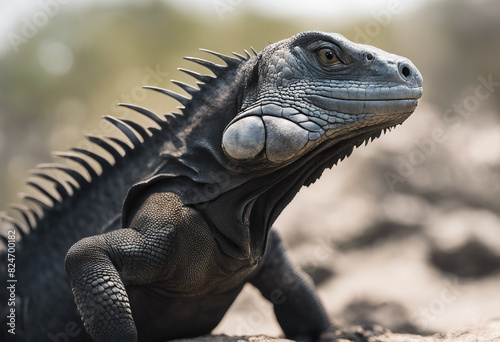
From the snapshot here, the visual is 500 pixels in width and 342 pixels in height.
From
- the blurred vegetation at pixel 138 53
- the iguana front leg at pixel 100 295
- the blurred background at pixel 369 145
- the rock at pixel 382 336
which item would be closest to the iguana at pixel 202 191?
the iguana front leg at pixel 100 295

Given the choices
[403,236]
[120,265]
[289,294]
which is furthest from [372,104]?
[403,236]

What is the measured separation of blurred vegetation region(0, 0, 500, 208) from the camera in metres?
17.9

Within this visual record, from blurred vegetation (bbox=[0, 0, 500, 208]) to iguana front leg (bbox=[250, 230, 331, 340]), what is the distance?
11.6 metres

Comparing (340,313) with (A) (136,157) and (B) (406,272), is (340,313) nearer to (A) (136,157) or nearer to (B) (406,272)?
(B) (406,272)

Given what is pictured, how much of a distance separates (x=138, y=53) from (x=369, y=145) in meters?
11.2

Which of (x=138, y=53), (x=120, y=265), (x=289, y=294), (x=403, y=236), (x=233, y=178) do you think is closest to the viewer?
(x=120, y=265)

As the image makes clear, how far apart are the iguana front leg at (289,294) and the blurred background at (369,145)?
1.88m

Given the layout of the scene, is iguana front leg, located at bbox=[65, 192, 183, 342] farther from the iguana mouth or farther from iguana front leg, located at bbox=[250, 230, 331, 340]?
iguana front leg, located at bbox=[250, 230, 331, 340]

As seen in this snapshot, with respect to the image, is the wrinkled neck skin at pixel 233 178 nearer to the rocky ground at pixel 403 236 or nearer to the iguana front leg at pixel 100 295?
the iguana front leg at pixel 100 295

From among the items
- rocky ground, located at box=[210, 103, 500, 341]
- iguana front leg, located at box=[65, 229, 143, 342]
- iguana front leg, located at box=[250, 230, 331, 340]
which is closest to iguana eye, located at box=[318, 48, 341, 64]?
iguana front leg, located at box=[250, 230, 331, 340]

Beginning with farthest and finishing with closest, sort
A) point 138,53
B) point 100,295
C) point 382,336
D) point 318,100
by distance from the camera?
1. point 138,53
2. point 382,336
3. point 318,100
4. point 100,295

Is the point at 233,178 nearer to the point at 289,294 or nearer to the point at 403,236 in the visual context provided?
the point at 289,294

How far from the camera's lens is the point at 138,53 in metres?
20.6

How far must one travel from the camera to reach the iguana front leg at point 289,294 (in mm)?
6137
